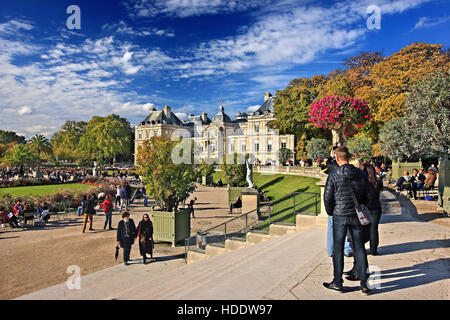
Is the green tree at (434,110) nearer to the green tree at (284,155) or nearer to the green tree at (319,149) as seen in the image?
the green tree at (319,149)

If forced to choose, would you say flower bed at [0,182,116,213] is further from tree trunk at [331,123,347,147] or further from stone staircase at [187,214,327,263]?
tree trunk at [331,123,347,147]

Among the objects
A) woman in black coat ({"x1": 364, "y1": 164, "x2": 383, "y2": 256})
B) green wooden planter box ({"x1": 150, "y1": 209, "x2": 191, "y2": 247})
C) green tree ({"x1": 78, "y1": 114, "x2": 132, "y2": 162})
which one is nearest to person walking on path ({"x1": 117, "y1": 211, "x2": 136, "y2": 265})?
green wooden planter box ({"x1": 150, "y1": 209, "x2": 191, "y2": 247})

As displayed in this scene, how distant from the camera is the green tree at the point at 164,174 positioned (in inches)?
478

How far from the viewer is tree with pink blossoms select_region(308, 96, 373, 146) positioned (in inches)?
397

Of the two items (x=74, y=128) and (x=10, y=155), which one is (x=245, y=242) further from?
(x=74, y=128)

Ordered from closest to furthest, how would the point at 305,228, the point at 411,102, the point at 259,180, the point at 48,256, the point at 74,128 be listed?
the point at 305,228
the point at 48,256
the point at 411,102
the point at 259,180
the point at 74,128

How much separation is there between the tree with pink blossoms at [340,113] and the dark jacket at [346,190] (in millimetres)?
6847

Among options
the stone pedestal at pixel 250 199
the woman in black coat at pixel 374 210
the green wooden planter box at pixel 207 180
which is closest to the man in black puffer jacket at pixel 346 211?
the woman in black coat at pixel 374 210

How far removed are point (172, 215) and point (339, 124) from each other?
7032mm

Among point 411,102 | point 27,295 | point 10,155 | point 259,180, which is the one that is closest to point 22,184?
point 10,155

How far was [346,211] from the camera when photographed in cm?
373

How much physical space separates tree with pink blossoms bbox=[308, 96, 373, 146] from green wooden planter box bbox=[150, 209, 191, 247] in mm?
6255
